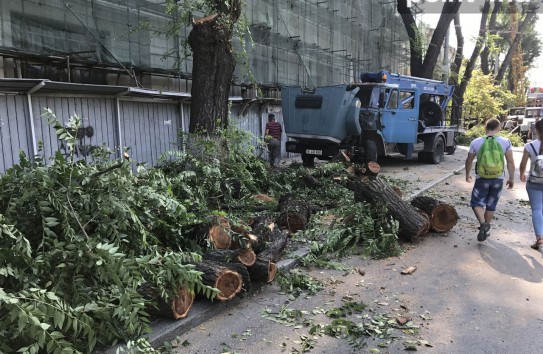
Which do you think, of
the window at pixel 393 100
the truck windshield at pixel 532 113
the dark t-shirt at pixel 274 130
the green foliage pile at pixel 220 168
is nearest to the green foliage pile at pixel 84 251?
the green foliage pile at pixel 220 168

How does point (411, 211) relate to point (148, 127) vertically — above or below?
below

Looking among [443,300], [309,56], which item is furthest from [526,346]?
[309,56]

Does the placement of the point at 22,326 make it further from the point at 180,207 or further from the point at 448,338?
the point at 448,338

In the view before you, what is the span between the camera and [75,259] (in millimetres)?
3008

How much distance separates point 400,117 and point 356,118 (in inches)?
80.2

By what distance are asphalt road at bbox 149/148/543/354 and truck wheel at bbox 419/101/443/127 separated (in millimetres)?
9829

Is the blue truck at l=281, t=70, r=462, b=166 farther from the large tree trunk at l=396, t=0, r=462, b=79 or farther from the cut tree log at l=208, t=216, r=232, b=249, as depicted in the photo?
the cut tree log at l=208, t=216, r=232, b=249

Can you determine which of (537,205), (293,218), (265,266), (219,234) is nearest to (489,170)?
(537,205)

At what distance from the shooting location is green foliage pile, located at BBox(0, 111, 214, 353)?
2.57 m

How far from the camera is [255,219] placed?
18.2 feet

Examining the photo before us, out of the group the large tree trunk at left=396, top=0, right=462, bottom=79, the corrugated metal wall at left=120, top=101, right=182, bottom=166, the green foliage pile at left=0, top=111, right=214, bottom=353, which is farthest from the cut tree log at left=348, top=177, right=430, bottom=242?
the large tree trunk at left=396, top=0, right=462, bottom=79

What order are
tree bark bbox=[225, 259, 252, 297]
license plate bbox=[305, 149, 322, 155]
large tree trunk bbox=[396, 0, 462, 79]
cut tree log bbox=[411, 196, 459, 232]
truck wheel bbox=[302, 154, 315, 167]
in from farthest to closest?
large tree trunk bbox=[396, 0, 462, 79], truck wheel bbox=[302, 154, 315, 167], license plate bbox=[305, 149, 322, 155], cut tree log bbox=[411, 196, 459, 232], tree bark bbox=[225, 259, 252, 297]

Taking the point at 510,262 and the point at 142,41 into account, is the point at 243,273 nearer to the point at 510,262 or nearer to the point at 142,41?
the point at 510,262

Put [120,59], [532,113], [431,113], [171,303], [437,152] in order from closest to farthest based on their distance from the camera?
1. [171,303]
2. [120,59]
3. [437,152]
4. [431,113]
5. [532,113]
